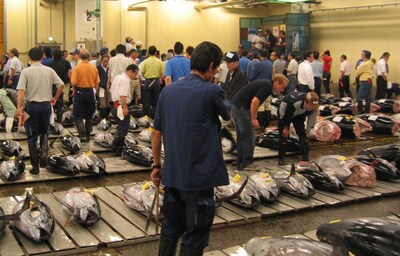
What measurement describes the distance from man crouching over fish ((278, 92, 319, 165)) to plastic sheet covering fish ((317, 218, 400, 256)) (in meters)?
3.36

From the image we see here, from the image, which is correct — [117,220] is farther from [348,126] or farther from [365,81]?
[365,81]

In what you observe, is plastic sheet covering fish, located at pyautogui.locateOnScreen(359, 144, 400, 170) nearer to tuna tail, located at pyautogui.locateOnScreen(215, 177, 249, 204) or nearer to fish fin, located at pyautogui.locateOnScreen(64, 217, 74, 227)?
tuna tail, located at pyautogui.locateOnScreen(215, 177, 249, 204)

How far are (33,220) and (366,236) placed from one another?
127 inches

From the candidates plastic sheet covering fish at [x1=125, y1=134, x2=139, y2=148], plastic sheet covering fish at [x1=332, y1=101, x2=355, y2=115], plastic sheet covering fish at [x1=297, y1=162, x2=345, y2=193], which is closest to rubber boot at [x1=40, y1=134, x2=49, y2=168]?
plastic sheet covering fish at [x1=125, y1=134, x2=139, y2=148]

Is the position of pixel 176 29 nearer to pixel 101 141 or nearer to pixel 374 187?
pixel 101 141

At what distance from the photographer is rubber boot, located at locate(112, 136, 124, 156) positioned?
9.41 m

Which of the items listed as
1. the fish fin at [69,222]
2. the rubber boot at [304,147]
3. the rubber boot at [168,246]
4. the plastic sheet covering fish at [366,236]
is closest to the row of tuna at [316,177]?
the rubber boot at [304,147]

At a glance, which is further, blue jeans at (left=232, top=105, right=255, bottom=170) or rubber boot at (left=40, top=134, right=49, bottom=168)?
rubber boot at (left=40, top=134, right=49, bottom=168)

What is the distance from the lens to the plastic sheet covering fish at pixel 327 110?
558 inches

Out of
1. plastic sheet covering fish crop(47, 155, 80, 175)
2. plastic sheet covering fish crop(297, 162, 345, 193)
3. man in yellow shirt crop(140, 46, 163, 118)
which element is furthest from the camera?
man in yellow shirt crop(140, 46, 163, 118)

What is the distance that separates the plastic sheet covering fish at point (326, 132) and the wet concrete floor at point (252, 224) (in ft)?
10.4

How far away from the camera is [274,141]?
10195 millimetres

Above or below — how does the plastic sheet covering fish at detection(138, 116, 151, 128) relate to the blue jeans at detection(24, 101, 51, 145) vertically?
below

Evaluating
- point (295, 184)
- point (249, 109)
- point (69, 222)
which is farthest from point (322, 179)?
point (69, 222)
